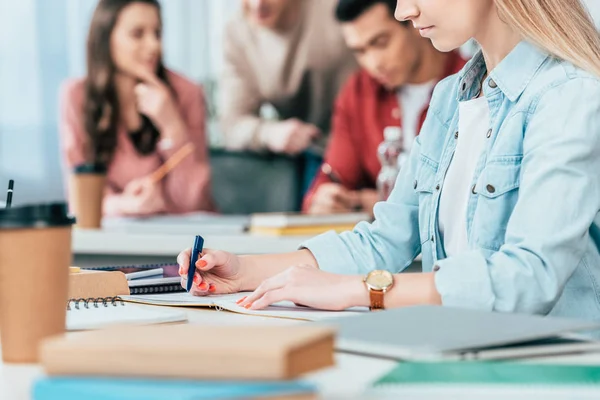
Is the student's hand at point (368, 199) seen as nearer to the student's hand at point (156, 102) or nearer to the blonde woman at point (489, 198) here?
the student's hand at point (156, 102)

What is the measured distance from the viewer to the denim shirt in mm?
1102

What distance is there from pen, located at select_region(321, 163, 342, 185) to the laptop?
2826 millimetres

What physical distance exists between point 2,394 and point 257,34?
10.9 ft

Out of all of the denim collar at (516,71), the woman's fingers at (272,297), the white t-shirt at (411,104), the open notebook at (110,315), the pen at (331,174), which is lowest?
the open notebook at (110,315)

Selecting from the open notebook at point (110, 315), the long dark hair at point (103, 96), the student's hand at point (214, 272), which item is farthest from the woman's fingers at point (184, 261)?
the long dark hair at point (103, 96)

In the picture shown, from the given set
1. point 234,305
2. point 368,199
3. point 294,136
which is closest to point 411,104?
point 368,199

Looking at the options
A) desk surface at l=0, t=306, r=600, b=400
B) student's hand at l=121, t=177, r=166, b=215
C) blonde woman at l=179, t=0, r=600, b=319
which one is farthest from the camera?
student's hand at l=121, t=177, r=166, b=215

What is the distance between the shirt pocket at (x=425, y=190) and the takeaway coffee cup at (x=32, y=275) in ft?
A: 2.35

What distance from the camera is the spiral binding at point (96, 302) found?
3.83ft

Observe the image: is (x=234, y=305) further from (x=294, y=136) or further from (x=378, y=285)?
(x=294, y=136)

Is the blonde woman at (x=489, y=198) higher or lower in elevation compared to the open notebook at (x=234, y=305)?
higher

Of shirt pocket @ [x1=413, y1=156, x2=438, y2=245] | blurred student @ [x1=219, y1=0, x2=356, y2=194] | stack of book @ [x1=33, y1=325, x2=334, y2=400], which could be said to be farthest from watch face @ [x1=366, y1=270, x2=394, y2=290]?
blurred student @ [x1=219, y1=0, x2=356, y2=194]

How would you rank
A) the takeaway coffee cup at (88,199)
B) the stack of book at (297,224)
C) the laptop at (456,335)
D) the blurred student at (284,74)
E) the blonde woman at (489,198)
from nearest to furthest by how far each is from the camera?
the laptop at (456,335), the blonde woman at (489,198), the stack of book at (297,224), the takeaway coffee cup at (88,199), the blurred student at (284,74)

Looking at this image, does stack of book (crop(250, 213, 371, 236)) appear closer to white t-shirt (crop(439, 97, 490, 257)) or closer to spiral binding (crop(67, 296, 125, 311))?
white t-shirt (crop(439, 97, 490, 257))
